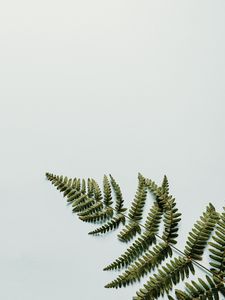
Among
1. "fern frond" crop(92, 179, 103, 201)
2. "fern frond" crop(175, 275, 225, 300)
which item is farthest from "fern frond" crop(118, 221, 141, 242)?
"fern frond" crop(175, 275, 225, 300)

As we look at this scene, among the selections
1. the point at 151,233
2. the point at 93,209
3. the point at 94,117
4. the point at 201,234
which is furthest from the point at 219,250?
the point at 94,117

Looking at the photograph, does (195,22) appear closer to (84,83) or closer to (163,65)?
(163,65)

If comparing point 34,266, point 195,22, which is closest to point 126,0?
point 195,22

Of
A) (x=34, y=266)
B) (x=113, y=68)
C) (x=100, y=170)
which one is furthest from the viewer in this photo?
(x=113, y=68)

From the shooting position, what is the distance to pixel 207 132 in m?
2.51

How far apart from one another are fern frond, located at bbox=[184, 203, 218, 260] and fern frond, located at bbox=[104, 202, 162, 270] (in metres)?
0.20

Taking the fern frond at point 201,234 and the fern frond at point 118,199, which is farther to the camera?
the fern frond at point 118,199

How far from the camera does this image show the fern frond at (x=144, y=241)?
2.11 m

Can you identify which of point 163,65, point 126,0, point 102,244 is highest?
point 126,0

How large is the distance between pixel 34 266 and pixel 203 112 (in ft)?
4.55

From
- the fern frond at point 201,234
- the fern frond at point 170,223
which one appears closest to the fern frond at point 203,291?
the fern frond at point 201,234

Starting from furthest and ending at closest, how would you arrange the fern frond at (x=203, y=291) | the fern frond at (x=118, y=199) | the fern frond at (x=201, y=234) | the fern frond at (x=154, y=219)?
1. the fern frond at (x=118, y=199)
2. the fern frond at (x=154, y=219)
3. the fern frond at (x=201, y=234)
4. the fern frond at (x=203, y=291)

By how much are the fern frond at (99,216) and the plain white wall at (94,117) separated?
0.14 m

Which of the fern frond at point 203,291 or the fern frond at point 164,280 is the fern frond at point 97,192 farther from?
the fern frond at point 203,291
